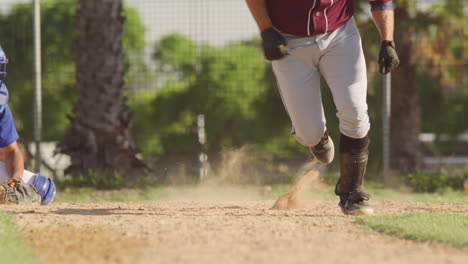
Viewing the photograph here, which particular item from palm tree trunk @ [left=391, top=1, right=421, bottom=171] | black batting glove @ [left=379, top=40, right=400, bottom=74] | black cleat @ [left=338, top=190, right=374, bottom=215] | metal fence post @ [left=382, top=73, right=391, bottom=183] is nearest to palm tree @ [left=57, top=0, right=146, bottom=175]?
metal fence post @ [left=382, top=73, right=391, bottom=183]

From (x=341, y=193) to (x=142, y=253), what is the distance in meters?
2.20

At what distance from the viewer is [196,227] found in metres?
4.96

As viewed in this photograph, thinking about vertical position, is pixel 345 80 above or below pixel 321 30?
below

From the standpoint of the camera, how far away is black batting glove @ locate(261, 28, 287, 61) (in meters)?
5.50

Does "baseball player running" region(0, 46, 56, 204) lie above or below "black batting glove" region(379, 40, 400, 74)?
below

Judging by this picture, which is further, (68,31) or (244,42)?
(68,31)

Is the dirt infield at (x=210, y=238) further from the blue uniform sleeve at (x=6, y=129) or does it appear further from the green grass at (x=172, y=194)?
the green grass at (x=172, y=194)

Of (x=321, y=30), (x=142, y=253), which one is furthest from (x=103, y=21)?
(x=142, y=253)

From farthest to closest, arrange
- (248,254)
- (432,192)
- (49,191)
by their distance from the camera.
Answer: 1. (432,192)
2. (49,191)
3. (248,254)

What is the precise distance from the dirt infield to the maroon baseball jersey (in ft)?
4.26

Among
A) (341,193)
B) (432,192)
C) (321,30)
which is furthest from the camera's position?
(432,192)

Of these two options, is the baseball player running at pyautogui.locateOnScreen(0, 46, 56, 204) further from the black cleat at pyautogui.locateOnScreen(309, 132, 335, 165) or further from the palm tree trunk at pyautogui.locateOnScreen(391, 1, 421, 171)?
the palm tree trunk at pyautogui.locateOnScreen(391, 1, 421, 171)

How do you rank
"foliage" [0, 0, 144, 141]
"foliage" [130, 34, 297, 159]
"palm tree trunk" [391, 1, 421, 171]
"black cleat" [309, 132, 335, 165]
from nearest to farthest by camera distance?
1. "black cleat" [309, 132, 335, 165]
2. "foliage" [130, 34, 297, 159]
3. "foliage" [0, 0, 144, 141]
4. "palm tree trunk" [391, 1, 421, 171]

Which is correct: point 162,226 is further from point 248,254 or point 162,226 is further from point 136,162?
point 136,162
